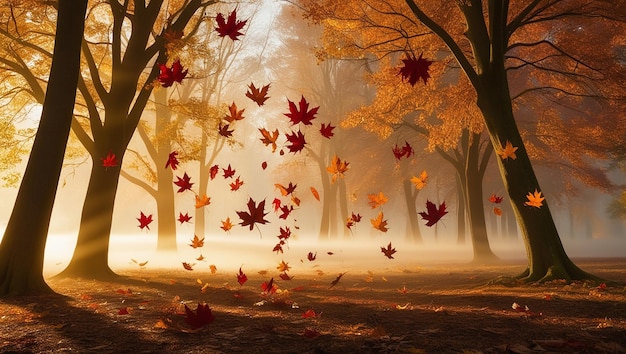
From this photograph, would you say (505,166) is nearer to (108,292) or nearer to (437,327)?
(437,327)

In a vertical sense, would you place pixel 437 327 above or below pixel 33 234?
below

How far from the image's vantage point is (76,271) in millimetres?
9000

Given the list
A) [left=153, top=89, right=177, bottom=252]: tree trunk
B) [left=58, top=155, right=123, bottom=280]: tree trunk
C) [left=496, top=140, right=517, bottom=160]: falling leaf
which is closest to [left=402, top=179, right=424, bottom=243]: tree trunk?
[left=153, top=89, right=177, bottom=252]: tree trunk

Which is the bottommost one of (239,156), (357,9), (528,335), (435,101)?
(528,335)

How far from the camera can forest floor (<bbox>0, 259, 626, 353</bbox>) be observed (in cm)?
379

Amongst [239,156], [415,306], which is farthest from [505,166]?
[239,156]

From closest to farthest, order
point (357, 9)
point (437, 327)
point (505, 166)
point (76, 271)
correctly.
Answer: point (437, 327), point (505, 166), point (76, 271), point (357, 9)

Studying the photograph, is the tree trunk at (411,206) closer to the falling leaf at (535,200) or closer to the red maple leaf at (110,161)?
the falling leaf at (535,200)

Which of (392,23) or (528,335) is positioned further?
(392,23)

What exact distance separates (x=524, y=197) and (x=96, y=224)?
779 cm

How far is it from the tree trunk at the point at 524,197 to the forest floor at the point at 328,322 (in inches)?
19.4

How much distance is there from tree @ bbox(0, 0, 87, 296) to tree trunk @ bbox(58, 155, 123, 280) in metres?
2.55

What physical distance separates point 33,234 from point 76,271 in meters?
2.70

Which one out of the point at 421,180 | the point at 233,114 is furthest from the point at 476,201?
the point at 233,114
